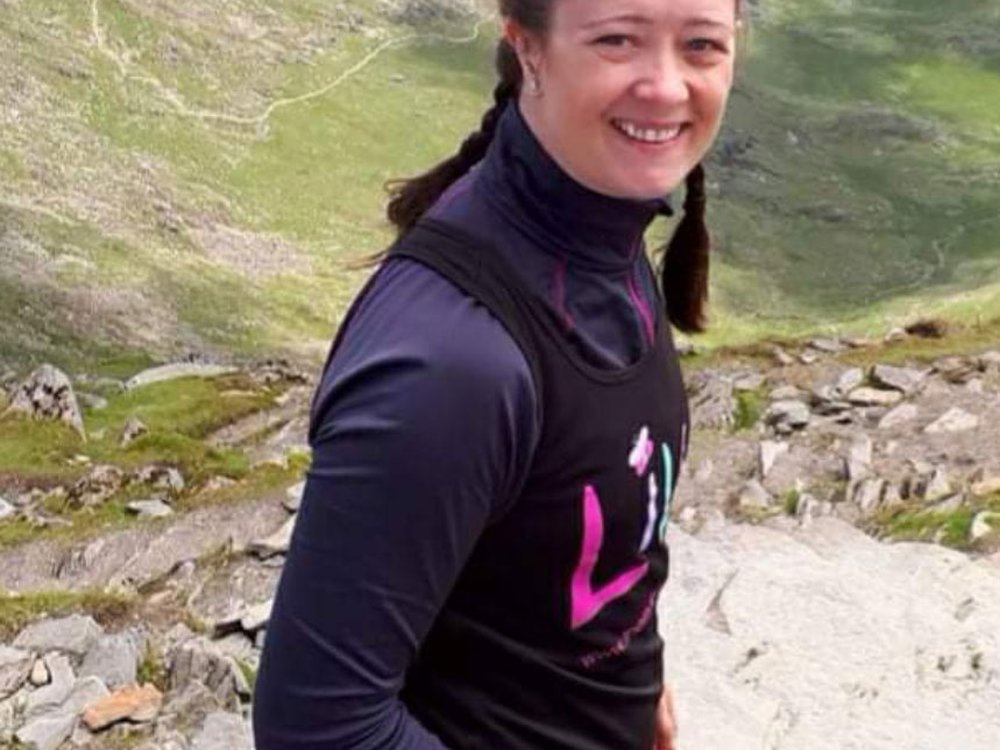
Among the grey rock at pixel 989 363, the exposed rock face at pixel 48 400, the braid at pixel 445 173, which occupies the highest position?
the braid at pixel 445 173

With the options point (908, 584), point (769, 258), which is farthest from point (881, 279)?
point (908, 584)

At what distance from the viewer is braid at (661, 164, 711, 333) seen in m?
6.62

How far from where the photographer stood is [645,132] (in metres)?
4.77

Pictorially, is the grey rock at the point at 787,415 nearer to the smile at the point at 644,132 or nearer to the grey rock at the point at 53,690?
the grey rock at the point at 53,690

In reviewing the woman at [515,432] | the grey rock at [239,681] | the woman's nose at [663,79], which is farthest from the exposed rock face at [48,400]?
the woman's nose at [663,79]

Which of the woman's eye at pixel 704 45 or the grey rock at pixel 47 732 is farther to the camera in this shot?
the grey rock at pixel 47 732

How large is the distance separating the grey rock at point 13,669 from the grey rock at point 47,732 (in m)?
1.66

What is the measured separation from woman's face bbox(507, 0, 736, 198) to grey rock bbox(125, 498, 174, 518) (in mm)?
31974

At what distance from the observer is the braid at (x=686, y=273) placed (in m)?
6.62

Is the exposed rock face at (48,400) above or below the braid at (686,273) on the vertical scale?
below

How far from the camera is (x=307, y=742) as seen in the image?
452 centimetres

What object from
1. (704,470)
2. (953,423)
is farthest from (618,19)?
(953,423)

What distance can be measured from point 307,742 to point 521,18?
2.24m

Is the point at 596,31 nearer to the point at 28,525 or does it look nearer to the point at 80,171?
the point at 28,525
